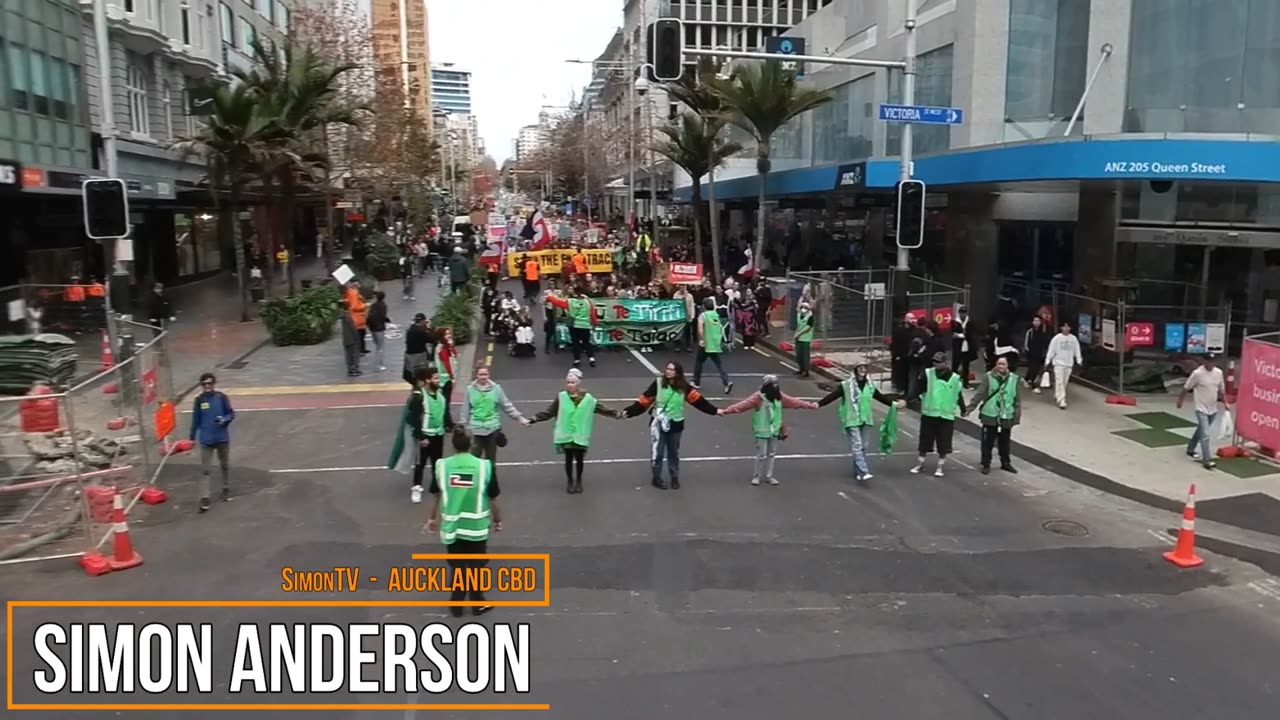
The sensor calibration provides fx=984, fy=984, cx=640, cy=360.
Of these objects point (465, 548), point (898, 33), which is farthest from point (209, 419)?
point (898, 33)

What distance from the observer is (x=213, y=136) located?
86.1 ft

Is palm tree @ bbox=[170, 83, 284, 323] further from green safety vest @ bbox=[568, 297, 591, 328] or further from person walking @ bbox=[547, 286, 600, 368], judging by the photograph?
green safety vest @ bbox=[568, 297, 591, 328]

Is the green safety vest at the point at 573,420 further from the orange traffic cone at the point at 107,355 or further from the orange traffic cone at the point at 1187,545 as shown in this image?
the orange traffic cone at the point at 107,355

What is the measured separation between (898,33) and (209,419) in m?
23.9

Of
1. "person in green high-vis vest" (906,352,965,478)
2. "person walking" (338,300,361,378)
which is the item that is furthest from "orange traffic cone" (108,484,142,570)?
"person walking" (338,300,361,378)

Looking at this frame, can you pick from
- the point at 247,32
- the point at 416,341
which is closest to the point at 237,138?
the point at 416,341

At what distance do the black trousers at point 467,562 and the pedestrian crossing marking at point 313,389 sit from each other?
10.9 meters

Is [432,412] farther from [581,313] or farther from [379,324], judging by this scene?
[581,313]

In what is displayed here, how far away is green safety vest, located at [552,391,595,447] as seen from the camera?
11.8 m

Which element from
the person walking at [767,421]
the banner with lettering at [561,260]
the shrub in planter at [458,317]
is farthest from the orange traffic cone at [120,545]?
the banner with lettering at [561,260]

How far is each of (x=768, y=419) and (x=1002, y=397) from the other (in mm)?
3269

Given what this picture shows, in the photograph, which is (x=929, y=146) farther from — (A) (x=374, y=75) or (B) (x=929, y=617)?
(A) (x=374, y=75)

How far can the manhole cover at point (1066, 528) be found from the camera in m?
10.6

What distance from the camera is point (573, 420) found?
11.8 m
